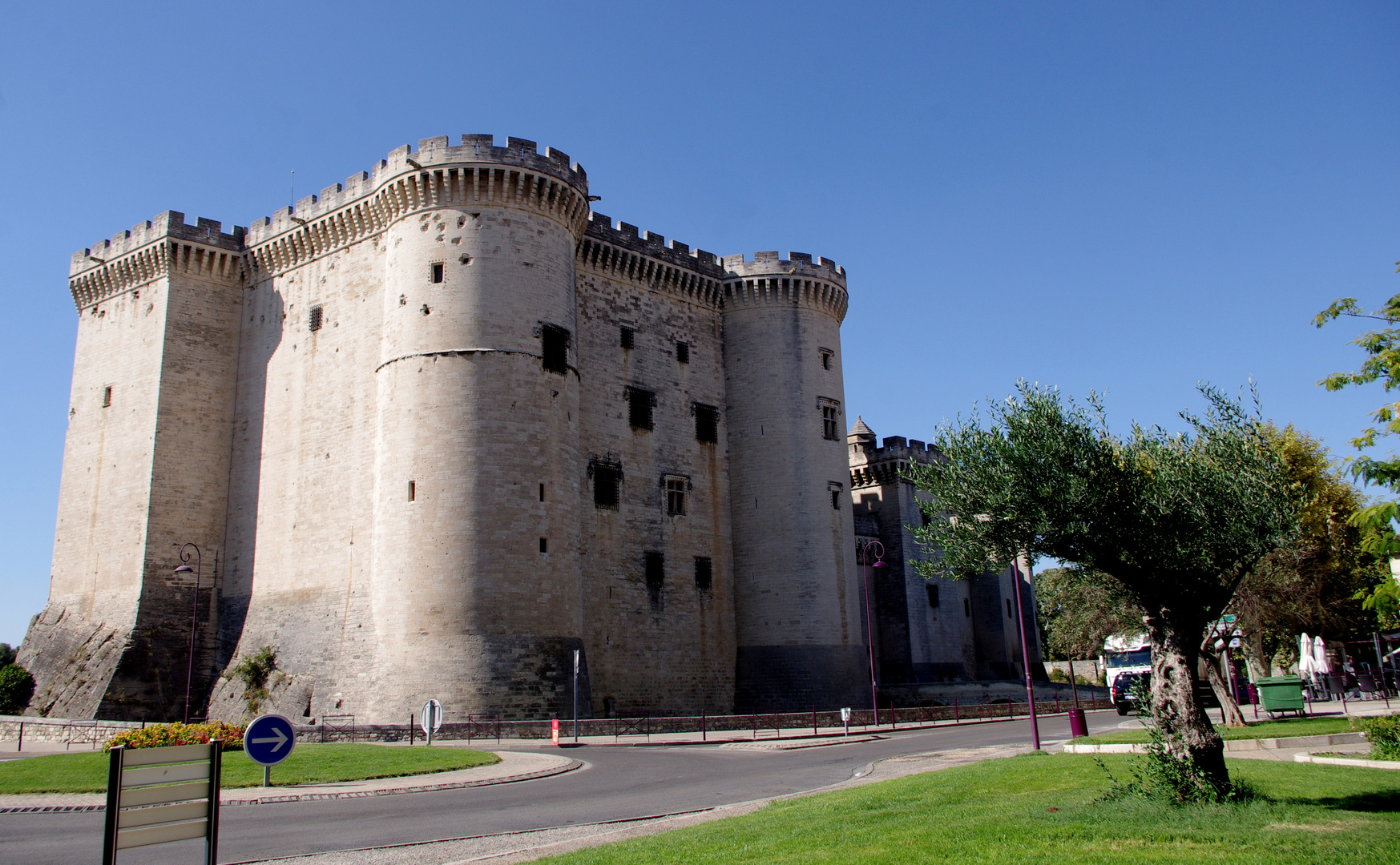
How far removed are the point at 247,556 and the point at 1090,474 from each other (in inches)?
1100

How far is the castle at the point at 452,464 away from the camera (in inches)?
1080

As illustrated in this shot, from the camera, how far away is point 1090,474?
1234cm

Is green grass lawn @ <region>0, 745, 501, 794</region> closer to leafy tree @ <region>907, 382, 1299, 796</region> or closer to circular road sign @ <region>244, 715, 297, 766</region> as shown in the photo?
circular road sign @ <region>244, 715, 297, 766</region>

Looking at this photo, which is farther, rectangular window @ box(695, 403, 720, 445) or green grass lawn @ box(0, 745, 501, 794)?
rectangular window @ box(695, 403, 720, 445)

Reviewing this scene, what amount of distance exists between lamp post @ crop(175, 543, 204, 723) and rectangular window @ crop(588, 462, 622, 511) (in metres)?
12.2

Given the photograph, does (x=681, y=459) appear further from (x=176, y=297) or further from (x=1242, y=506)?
(x=1242, y=506)

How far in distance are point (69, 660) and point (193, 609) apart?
4.25 meters

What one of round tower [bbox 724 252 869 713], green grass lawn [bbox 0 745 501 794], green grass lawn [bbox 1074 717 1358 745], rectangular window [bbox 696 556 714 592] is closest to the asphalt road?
green grass lawn [bbox 0 745 501 794]

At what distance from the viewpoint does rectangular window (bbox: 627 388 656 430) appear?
3481 centimetres

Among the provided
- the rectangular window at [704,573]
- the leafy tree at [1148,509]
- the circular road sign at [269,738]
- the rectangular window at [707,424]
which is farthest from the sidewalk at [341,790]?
the rectangular window at [707,424]

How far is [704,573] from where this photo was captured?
35.4m

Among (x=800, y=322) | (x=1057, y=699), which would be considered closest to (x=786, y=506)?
(x=800, y=322)

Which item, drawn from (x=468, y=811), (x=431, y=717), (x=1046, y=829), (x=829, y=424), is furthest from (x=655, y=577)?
(x=1046, y=829)

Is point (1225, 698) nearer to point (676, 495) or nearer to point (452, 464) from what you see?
point (676, 495)
